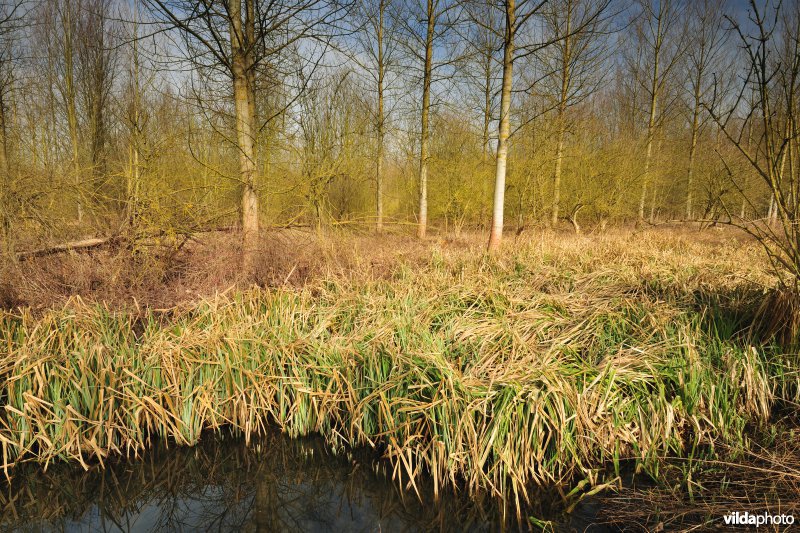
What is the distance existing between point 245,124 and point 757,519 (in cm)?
597

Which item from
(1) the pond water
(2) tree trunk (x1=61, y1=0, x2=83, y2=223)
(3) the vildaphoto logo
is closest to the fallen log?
(1) the pond water

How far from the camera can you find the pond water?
2527mm

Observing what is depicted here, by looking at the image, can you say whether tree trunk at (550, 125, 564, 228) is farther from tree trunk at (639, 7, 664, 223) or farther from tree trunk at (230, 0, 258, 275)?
tree trunk at (230, 0, 258, 275)

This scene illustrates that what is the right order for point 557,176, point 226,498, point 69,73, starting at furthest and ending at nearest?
point 69,73, point 557,176, point 226,498

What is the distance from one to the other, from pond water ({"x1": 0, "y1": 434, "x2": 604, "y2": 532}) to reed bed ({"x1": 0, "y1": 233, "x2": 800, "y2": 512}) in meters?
0.16

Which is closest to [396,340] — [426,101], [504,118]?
[504,118]

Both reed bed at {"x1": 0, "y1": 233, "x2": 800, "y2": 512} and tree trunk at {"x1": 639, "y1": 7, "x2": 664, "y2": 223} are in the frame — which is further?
tree trunk at {"x1": 639, "y1": 7, "x2": 664, "y2": 223}

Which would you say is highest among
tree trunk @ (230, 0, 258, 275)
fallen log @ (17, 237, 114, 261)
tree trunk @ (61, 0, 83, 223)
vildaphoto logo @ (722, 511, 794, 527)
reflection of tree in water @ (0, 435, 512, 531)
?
tree trunk @ (61, 0, 83, 223)

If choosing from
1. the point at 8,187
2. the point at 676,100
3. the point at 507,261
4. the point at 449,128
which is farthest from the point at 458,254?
the point at 676,100

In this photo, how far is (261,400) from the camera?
3385 mm

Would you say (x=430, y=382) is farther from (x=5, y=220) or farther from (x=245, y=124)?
(x=5, y=220)

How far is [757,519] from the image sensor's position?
211cm

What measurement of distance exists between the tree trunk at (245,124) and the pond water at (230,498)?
9.18 feet

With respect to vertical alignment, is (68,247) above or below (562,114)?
below
